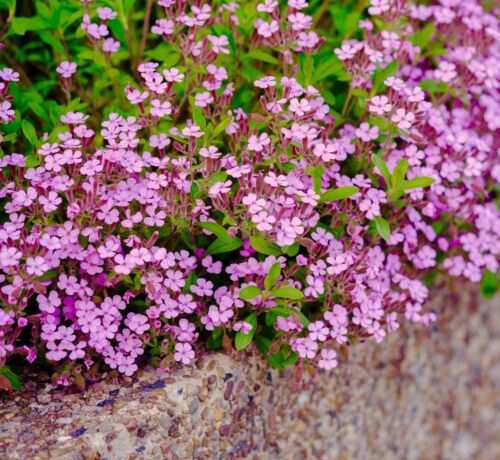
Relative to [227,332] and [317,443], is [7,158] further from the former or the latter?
[317,443]

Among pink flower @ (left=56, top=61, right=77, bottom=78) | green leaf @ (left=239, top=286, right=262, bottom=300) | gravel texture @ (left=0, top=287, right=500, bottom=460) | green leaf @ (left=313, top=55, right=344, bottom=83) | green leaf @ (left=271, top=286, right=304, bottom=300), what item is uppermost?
green leaf @ (left=313, top=55, right=344, bottom=83)

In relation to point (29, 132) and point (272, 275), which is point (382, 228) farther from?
point (29, 132)

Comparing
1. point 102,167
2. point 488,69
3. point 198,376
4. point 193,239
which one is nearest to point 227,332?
point 198,376

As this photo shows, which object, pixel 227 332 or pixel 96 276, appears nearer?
pixel 96 276

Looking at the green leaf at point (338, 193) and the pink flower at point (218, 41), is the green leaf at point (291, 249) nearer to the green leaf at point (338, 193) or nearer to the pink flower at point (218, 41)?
the green leaf at point (338, 193)

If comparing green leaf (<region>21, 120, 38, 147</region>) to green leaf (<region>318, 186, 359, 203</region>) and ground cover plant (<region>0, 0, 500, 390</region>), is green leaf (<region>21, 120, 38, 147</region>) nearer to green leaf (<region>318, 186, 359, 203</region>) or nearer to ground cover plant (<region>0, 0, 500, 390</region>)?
ground cover plant (<region>0, 0, 500, 390</region>)

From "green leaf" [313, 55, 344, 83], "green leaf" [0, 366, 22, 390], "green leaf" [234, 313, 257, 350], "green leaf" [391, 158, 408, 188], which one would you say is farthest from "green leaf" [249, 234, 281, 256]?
"green leaf" [0, 366, 22, 390]

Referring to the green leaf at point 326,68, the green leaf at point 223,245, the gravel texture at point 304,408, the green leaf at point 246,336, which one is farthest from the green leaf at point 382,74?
the gravel texture at point 304,408
